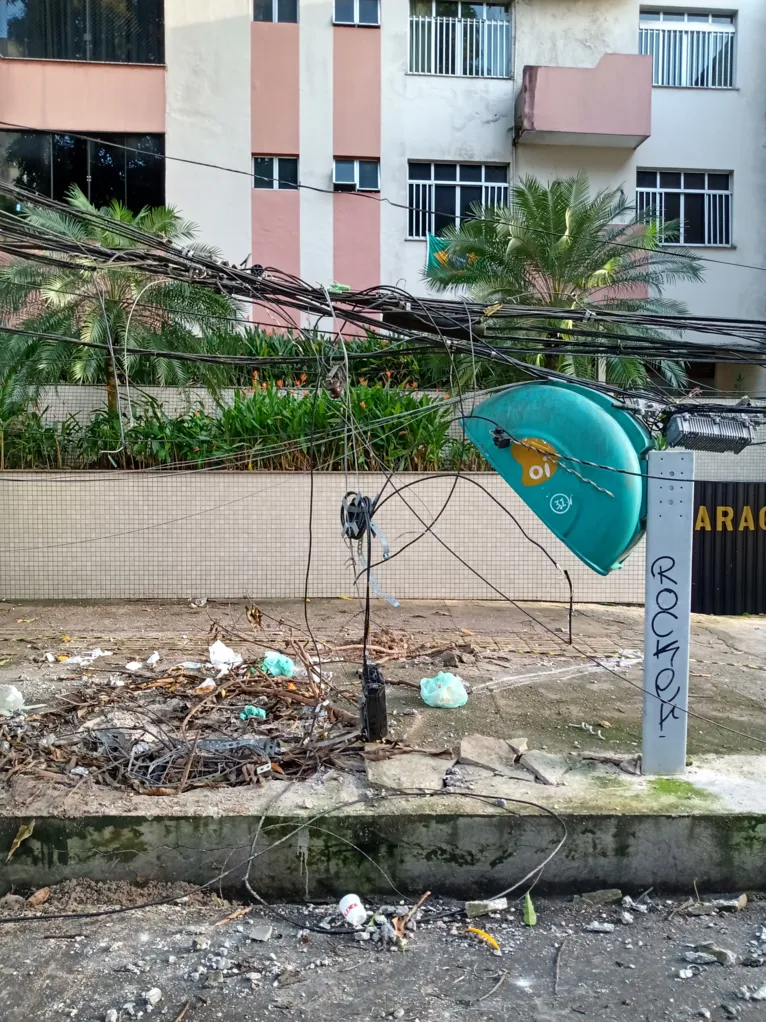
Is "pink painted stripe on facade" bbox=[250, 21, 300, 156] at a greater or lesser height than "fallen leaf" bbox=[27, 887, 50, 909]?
greater

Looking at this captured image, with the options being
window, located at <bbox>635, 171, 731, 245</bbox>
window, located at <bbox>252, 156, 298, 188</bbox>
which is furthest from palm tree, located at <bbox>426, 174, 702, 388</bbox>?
window, located at <bbox>252, 156, 298, 188</bbox>

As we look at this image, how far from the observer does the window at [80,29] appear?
591 inches

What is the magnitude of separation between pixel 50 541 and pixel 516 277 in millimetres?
7463

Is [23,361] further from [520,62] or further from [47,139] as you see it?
[520,62]

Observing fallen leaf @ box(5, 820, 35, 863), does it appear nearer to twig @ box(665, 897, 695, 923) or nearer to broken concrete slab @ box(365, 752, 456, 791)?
broken concrete slab @ box(365, 752, 456, 791)

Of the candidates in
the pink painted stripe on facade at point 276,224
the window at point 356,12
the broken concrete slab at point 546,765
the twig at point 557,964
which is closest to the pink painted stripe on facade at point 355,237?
the pink painted stripe on facade at point 276,224

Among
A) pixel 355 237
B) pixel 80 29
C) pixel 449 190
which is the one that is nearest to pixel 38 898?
pixel 355 237

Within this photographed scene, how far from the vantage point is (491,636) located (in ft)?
28.4

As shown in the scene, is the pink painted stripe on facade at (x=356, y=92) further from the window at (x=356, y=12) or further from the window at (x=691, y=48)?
the window at (x=691, y=48)

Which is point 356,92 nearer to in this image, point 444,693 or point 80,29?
point 80,29

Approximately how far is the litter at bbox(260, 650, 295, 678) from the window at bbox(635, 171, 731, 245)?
1350cm

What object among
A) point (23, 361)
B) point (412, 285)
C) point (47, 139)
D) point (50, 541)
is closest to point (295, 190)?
point (412, 285)

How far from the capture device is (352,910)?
3.94m

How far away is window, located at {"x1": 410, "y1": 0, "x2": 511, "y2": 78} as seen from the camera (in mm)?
15781
